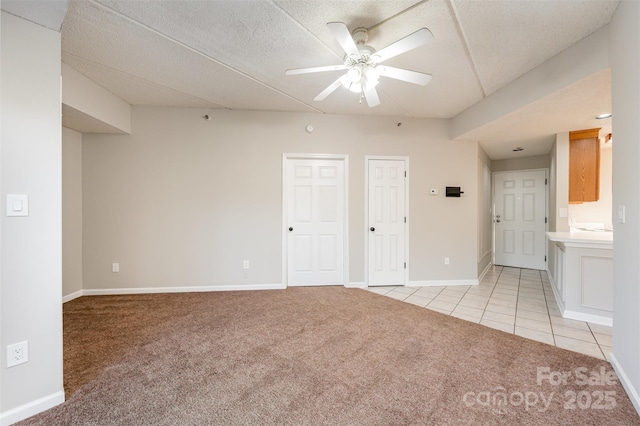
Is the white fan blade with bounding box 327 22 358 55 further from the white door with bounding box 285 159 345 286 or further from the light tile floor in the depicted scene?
the light tile floor

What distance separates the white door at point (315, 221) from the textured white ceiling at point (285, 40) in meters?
1.15

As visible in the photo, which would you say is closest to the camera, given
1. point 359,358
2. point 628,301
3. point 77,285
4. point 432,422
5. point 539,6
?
point 432,422

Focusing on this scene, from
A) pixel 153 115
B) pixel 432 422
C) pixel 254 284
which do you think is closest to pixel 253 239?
pixel 254 284

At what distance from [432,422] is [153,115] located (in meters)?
4.58

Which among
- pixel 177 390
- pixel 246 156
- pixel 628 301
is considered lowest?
pixel 177 390

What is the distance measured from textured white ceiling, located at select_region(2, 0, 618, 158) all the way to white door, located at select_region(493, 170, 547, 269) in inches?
112

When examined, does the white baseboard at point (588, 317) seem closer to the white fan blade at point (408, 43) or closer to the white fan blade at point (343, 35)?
the white fan blade at point (408, 43)

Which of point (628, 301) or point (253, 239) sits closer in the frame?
point (628, 301)

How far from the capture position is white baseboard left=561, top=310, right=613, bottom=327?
2.76 meters

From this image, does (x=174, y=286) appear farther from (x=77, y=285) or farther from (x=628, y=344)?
(x=628, y=344)

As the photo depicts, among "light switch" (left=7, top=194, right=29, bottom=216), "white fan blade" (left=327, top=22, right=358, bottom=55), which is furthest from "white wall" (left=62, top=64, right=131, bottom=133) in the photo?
"white fan blade" (left=327, top=22, right=358, bottom=55)

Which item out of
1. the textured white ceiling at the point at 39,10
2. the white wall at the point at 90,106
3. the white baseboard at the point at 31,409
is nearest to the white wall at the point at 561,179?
the textured white ceiling at the point at 39,10

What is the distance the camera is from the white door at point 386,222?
13.9 feet

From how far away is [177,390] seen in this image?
1.79m
